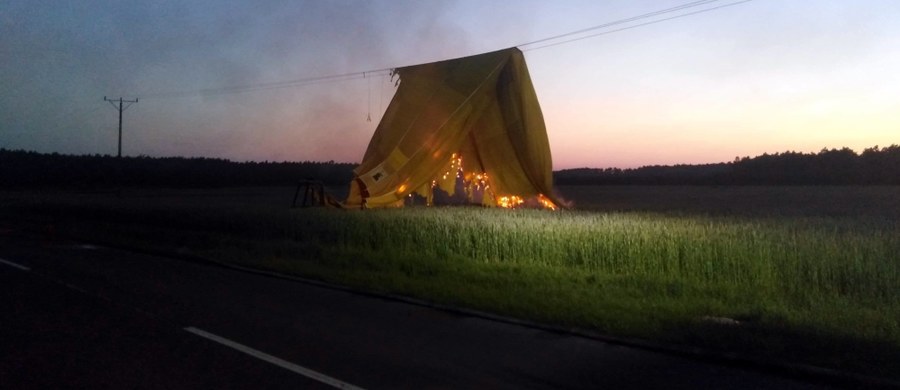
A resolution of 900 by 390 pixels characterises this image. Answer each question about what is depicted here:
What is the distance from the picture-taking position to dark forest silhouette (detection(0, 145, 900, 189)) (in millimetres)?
62500

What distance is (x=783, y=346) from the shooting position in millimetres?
8836

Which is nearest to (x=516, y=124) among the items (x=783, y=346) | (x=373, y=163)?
(x=373, y=163)

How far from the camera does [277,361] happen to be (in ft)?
27.3

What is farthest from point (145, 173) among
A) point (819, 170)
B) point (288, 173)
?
point (819, 170)

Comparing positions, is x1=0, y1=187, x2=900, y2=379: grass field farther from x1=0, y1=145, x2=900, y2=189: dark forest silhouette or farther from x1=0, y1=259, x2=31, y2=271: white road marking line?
x1=0, y1=145, x2=900, y2=189: dark forest silhouette

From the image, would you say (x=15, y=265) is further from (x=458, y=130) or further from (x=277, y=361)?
(x=458, y=130)

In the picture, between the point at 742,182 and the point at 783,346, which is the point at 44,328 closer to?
the point at 783,346

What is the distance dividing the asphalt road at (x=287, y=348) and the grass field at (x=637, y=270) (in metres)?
1.00

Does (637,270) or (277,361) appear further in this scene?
(637,270)

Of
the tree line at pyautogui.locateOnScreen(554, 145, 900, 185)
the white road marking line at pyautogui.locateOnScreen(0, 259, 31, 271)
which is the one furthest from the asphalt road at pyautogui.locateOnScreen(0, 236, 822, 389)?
the tree line at pyautogui.locateOnScreen(554, 145, 900, 185)

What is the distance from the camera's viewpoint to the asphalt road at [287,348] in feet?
25.1

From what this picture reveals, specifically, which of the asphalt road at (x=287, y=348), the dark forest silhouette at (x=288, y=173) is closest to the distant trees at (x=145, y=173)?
the dark forest silhouette at (x=288, y=173)

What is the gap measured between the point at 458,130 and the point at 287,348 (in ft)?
70.1

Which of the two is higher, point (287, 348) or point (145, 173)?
point (145, 173)
